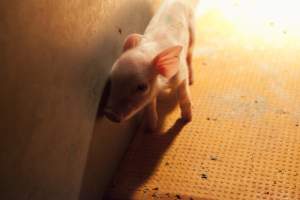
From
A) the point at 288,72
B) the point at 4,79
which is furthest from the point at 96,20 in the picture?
the point at 288,72

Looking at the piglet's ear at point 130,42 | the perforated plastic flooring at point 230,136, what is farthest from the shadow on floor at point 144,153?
the piglet's ear at point 130,42

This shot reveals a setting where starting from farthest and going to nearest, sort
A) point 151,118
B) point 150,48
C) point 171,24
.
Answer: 1. point 151,118
2. point 171,24
3. point 150,48

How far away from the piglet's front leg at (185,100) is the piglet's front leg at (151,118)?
0.09m

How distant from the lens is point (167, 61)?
3.81ft

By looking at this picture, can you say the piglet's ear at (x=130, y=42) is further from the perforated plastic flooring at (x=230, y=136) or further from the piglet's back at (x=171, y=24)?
the perforated plastic flooring at (x=230, y=136)

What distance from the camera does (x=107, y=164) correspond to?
4.20ft

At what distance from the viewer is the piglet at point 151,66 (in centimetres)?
112

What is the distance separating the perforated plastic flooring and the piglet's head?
10.7 inches

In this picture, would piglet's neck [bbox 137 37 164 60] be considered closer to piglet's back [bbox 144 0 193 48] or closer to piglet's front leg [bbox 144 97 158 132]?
piglet's back [bbox 144 0 193 48]

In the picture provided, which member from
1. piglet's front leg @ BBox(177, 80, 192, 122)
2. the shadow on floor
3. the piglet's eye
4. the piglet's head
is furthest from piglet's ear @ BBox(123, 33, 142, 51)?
the shadow on floor

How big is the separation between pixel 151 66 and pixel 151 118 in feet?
1.05

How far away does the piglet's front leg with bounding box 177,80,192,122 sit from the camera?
143 cm

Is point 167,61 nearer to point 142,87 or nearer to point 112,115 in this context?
point 142,87

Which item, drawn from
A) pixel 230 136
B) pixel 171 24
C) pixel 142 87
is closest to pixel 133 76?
pixel 142 87
